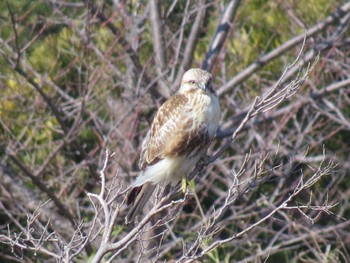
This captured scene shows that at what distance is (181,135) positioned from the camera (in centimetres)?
503

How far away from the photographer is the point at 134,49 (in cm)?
717

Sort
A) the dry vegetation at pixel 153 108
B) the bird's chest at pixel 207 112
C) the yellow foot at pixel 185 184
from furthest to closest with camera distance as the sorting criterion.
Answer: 1. the dry vegetation at pixel 153 108
2. the bird's chest at pixel 207 112
3. the yellow foot at pixel 185 184

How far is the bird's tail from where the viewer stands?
491 cm

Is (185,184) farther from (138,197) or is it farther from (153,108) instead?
(153,108)

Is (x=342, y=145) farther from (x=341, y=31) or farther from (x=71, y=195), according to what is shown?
(x=71, y=195)

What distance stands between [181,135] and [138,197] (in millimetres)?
398

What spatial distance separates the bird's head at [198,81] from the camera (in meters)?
5.02

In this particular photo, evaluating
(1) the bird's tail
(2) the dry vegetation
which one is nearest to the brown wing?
(1) the bird's tail

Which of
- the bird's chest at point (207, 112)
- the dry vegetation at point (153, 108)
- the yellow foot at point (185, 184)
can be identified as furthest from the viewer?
the dry vegetation at point (153, 108)

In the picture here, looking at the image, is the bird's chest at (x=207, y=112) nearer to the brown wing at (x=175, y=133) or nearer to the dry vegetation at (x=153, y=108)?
the brown wing at (x=175, y=133)

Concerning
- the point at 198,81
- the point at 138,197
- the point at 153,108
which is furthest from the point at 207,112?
the point at 153,108

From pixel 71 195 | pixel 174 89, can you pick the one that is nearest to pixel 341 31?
pixel 174 89

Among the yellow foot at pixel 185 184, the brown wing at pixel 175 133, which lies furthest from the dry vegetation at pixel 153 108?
the yellow foot at pixel 185 184

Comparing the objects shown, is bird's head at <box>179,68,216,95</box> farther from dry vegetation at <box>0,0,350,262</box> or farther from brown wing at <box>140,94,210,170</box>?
dry vegetation at <box>0,0,350,262</box>
